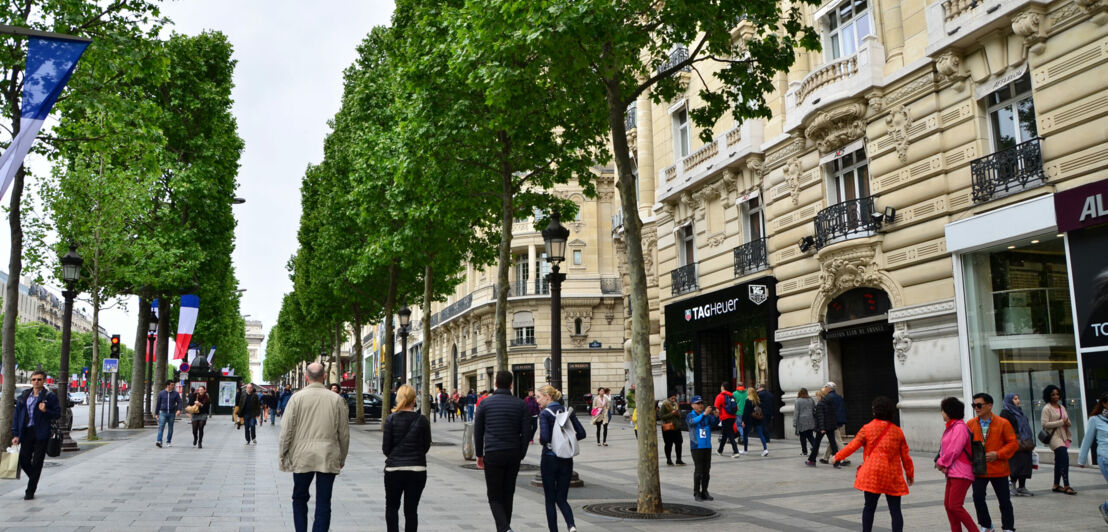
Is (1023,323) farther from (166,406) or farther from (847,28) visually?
(166,406)

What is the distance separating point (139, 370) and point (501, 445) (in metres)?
26.8

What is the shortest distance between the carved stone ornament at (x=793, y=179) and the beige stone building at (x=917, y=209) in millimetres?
42

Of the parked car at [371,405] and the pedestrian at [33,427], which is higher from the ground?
the pedestrian at [33,427]

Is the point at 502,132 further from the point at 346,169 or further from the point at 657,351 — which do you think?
the point at 346,169

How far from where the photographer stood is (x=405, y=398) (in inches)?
307

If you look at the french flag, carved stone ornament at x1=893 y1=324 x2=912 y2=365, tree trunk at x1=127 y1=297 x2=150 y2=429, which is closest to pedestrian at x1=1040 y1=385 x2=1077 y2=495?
carved stone ornament at x1=893 y1=324 x2=912 y2=365

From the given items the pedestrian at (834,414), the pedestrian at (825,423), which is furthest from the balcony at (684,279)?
the pedestrian at (825,423)

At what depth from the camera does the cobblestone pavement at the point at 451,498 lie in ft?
30.4

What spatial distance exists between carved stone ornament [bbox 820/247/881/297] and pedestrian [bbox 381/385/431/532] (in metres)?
13.5

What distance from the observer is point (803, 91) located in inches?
807

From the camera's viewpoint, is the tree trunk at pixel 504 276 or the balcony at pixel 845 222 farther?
the balcony at pixel 845 222

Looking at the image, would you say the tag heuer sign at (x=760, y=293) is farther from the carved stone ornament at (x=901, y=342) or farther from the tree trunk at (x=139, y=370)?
the tree trunk at (x=139, y=370)

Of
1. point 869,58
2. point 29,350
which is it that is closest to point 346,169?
point 869,58

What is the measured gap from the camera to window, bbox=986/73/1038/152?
48.9ft
